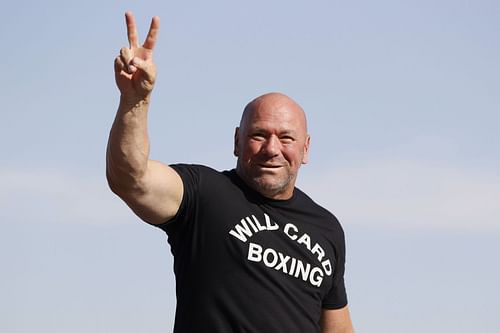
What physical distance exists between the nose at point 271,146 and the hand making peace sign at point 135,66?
1.39 m

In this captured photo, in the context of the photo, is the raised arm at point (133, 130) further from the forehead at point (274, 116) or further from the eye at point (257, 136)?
the forehead at point (274, 116)

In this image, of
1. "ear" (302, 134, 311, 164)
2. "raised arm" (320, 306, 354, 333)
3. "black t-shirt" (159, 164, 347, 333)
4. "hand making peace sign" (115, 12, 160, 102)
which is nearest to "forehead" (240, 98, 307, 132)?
"ear" (302, 134, 311, 164)

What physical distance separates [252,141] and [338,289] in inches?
65.9

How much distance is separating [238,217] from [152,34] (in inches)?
66.1

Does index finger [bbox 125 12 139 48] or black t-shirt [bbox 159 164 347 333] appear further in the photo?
black t-shirt [bbox 159 164 347 333]

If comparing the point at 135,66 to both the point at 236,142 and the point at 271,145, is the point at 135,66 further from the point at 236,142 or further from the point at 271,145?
the point at 236,142

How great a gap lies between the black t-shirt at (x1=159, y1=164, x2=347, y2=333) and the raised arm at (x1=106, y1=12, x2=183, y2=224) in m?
0.47

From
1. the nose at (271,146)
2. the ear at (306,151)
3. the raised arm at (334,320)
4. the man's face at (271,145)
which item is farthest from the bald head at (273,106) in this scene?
the raised arm at (334,320)

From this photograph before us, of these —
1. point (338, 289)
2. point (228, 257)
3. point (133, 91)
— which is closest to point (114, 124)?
point (133, 91)

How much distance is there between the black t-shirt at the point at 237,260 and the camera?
7.04 metres

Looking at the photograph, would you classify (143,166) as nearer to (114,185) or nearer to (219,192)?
(114,185)

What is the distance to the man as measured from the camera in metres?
6.38

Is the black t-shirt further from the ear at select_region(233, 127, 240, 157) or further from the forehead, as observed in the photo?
the forehead

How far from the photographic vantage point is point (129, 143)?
6328 millimetres
